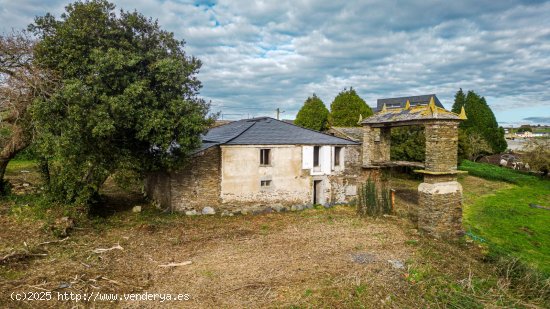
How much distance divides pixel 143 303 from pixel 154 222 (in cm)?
780

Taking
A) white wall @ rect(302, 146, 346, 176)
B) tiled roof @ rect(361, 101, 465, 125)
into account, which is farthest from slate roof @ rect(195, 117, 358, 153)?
tiled roof @ rect(361, 101, 465, 125)

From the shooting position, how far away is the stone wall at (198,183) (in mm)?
17312

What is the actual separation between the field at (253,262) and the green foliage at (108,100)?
2.45 metres

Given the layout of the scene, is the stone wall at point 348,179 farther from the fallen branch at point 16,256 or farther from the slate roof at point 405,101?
the slate roof at point 405,101

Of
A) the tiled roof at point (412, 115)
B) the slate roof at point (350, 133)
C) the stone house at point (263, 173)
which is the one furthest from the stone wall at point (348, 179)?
the slate roof at point (350, 133)

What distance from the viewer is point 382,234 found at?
46.9 feet

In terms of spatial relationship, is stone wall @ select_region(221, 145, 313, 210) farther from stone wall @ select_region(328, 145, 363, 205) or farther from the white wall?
stone wall @ select_region(328, 145, 363, 205)

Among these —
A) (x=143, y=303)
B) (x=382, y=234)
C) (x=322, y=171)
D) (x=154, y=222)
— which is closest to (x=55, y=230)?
(x=154, y=222)

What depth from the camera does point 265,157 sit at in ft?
64.3

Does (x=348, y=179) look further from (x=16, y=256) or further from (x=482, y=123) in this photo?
(x=482, y=123)

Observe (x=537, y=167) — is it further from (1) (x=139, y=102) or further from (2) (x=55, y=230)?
(2) (x=55, y=230)

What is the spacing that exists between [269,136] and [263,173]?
2301 millimetres

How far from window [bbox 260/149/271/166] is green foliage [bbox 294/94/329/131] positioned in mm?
20061

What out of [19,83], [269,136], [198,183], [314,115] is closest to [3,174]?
[19,83]
